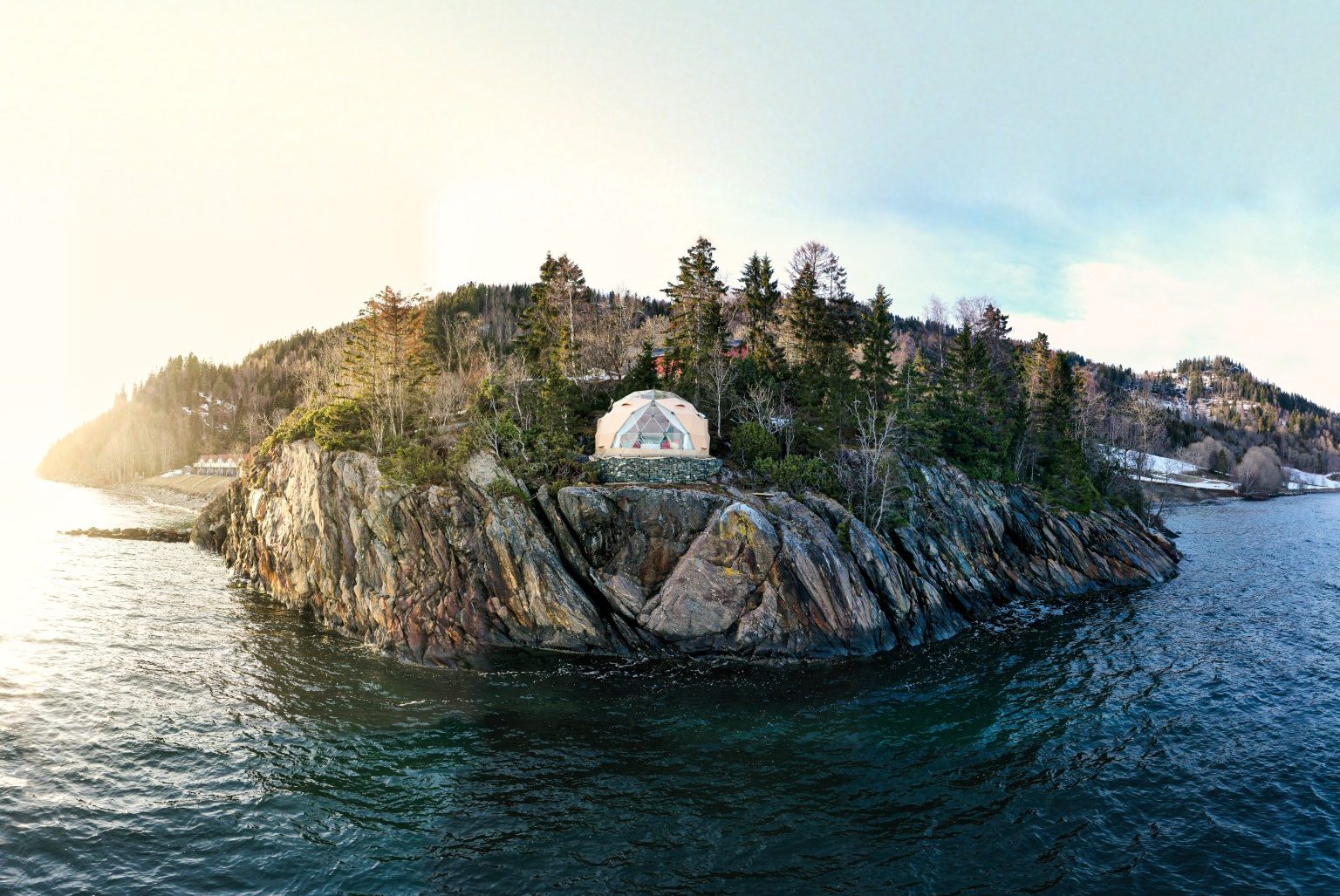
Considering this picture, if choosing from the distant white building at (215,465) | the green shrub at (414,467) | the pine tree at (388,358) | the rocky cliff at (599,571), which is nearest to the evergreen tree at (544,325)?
the pine tree at (388,358)

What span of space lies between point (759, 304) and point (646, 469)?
39414mm

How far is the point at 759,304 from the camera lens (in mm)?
71188

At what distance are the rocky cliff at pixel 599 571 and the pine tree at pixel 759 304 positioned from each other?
107 feet

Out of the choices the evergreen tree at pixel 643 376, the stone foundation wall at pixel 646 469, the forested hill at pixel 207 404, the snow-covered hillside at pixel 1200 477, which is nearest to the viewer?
the stone foundation wall at pixel 646 469

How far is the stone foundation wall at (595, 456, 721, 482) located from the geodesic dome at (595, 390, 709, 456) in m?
1.17

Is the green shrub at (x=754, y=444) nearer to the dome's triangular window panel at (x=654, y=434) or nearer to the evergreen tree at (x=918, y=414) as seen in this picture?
the dome's triangular window panel at (x=654, y=434)

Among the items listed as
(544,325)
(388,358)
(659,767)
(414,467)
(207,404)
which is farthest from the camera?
(207,404)

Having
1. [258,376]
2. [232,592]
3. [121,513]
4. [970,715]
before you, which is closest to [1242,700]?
[970,715]

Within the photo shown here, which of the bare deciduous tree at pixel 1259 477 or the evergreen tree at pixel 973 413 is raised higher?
the evergreen tree at pixel 973 413

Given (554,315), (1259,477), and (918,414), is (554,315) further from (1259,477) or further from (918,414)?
(1259,477)

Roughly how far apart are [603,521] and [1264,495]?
182 metres

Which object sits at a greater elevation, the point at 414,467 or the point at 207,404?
the point at 207,404

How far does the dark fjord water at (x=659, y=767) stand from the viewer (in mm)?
15969

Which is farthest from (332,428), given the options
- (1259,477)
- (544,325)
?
(1259,477)
